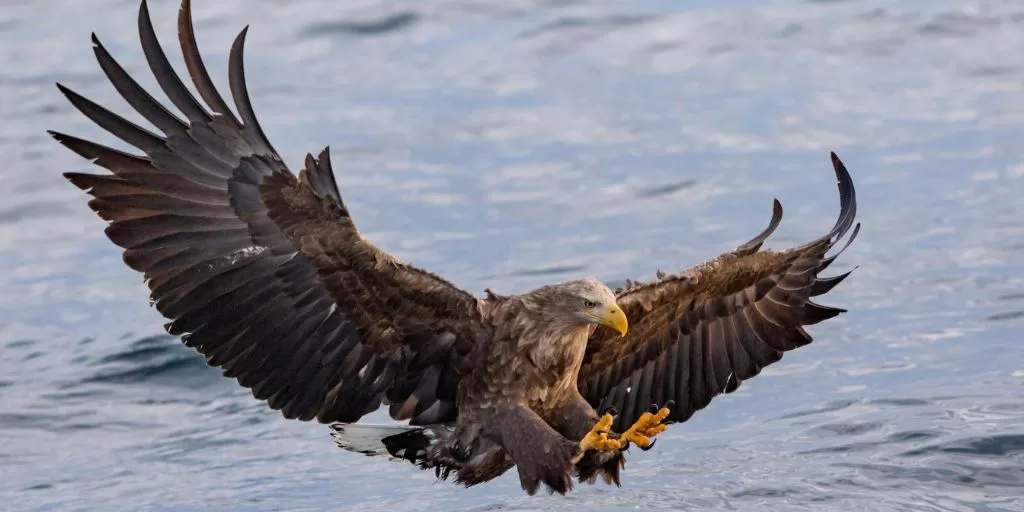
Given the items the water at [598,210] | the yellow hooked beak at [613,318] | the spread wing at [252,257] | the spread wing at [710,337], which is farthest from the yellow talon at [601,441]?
the water at [598,210]

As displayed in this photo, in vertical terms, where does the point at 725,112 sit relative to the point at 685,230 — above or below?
above

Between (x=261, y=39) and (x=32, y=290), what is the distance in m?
5.21

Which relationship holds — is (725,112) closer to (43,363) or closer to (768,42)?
(768,42)

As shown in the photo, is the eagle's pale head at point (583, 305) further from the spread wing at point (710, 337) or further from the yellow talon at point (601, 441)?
the spread wing at point (710, 337)

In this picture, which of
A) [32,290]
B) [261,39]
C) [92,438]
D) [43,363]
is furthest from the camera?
[261,39]

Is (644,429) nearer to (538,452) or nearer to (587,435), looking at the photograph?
(587,435)

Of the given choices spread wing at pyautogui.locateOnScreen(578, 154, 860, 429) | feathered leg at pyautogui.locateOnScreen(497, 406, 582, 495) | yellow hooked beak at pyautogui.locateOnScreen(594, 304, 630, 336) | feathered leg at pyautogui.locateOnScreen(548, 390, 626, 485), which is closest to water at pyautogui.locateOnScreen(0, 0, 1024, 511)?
spread wing at pyautogui.locateOnScreen(578, 154, 860, 429)

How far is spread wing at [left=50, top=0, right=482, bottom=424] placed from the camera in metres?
7.11

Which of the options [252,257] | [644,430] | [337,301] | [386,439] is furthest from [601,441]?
[252,257]

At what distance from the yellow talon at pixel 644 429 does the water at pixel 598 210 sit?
135 cm

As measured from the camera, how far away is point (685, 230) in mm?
11977

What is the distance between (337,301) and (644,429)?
1.33 m

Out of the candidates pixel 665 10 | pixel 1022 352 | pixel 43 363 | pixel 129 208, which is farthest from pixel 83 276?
pixel 665 10

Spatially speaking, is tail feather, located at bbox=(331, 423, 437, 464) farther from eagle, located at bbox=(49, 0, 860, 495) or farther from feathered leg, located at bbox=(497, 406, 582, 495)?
feathered leg, located at bbox=(497, 406, 582, 495)
